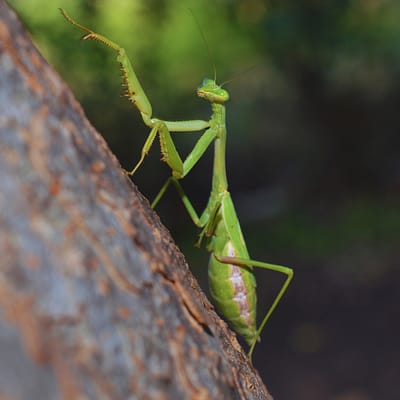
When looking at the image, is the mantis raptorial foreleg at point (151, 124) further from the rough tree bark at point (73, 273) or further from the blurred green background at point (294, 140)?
the blurred green background at point (294, 140)

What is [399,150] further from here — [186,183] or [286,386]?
[286,386]

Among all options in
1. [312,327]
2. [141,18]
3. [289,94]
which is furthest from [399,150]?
[141,18]

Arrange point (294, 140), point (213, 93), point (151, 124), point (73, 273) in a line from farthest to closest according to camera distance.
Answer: point (294, 140) < point (213, 93) < point (151, 124) < point (73, 273)

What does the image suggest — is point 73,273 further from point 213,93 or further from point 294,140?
point 294,140

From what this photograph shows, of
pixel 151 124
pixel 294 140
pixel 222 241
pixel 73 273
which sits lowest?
pixel 294 140

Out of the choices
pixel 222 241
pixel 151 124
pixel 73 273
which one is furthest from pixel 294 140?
pixel 73 273

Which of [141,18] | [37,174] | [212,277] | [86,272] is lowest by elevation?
[212,277]

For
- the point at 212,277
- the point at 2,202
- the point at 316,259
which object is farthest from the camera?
the point at 316,259
